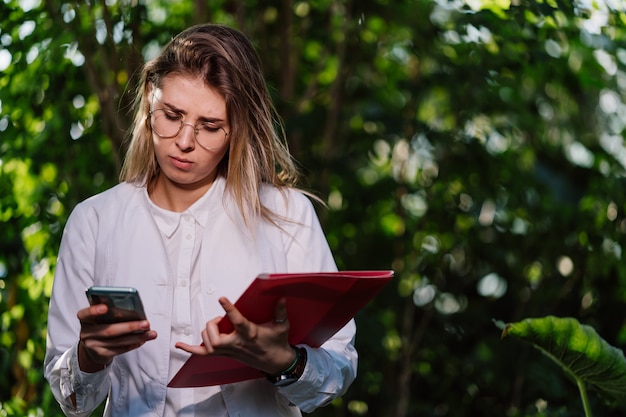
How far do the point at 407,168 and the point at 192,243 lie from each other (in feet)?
8.20

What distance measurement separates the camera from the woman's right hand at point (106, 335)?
59.7 inches

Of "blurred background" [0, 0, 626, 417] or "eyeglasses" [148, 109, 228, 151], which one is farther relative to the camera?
"blurred background" [0, 0, 626, 417]

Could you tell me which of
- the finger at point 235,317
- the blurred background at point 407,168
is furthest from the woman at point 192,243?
the blurred background at point 407,168

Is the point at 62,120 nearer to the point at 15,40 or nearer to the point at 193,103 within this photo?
the point at 15,40

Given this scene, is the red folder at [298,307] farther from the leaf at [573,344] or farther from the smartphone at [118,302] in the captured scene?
the leaf at [573,344]

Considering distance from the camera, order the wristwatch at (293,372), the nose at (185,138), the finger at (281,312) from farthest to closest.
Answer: the nose at (185,138) → the wristwatch at (293,372) → the finger at (281,312)

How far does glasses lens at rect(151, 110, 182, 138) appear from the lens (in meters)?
1.81

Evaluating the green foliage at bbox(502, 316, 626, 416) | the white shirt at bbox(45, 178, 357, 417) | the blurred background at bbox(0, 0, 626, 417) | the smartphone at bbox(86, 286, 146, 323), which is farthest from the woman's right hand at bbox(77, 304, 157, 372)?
the blurred background at bbox(0, 0, 626, 417)

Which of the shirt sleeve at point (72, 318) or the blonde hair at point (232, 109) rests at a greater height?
the blonde hair at point (232, 109)

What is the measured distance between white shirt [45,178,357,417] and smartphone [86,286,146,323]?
0.22m

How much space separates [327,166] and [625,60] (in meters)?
1.45

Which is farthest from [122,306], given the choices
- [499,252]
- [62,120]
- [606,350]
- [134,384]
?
[499,252]

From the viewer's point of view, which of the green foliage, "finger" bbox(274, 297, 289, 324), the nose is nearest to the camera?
"finger" bbox(274, 297, 289, 324)

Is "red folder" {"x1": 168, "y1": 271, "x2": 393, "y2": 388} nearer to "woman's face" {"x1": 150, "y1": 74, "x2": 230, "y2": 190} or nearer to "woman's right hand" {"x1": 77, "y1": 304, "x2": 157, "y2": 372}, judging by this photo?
"woman's right hand" {"x1": 77, "y1": 304, "x2": 157, "y2": 372}
